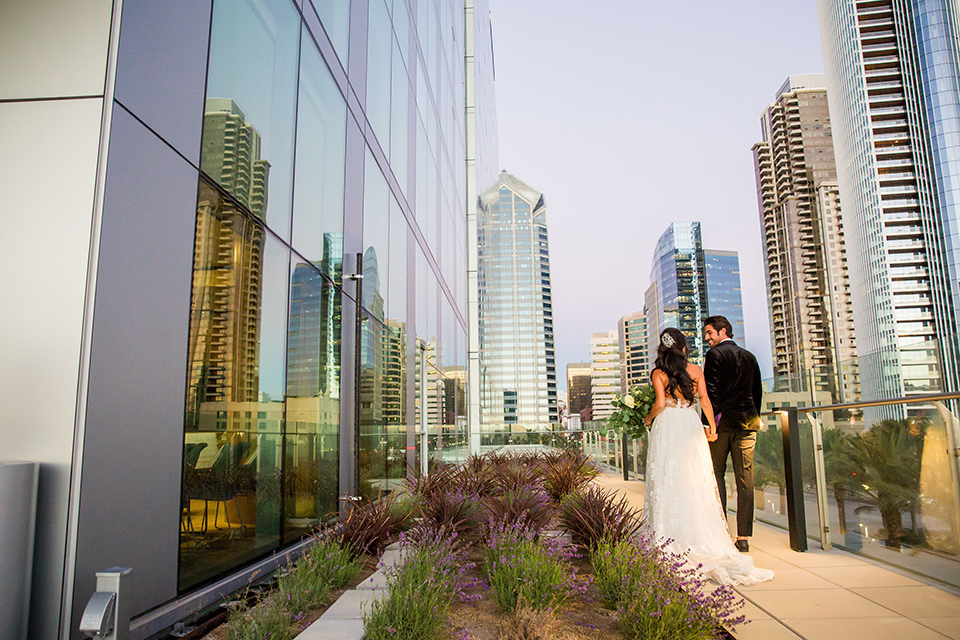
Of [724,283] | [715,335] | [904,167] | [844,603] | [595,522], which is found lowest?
[844,603]

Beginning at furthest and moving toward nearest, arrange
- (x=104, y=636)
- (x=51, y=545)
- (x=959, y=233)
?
1. (x=959, y=233)
2. (x=51, y=545)
3. (x=104, y=636)

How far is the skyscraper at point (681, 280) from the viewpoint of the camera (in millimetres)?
167125

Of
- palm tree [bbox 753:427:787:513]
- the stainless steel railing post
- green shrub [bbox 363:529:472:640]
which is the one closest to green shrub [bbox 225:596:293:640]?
green shrub [bbox 363:529:472:640]

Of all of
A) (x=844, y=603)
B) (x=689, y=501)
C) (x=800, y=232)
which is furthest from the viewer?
(x=800, y=232)

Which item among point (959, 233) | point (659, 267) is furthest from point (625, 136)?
point (959, 233)

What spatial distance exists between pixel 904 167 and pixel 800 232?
2577 cm

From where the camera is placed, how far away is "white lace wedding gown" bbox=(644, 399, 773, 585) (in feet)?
15.0

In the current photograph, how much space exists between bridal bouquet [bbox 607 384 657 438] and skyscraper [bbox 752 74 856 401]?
87553 mm

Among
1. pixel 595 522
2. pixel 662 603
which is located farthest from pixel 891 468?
pixel 662 603

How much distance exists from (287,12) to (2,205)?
3.52 meters

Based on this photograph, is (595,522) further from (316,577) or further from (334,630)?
(334,630)

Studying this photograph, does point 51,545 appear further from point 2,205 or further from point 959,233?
point 959,233

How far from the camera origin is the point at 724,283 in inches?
7495

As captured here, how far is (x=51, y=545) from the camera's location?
2752 millimetres
